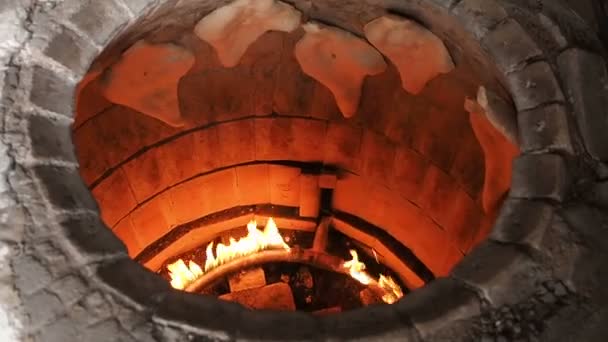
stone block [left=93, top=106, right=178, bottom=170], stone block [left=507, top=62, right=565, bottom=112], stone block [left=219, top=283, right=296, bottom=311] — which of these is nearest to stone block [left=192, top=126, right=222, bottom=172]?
stone block [left=93, top=106, right=178, bottom=170]

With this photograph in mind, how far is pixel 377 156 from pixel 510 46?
1463 mm

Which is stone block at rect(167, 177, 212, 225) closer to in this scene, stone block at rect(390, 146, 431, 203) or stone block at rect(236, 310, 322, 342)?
stone block at rect(390, 146, 431, 203)

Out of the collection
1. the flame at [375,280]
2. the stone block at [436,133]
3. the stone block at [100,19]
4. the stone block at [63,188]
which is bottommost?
the flame at [375,280]

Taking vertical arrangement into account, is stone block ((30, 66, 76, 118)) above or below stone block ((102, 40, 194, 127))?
above

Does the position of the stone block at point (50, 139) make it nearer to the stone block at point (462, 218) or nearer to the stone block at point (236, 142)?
the stone block at point (236, 142)

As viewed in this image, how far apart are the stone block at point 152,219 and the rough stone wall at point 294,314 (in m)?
1.61

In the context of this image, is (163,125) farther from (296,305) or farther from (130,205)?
(296,305)

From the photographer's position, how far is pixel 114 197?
3398 mm

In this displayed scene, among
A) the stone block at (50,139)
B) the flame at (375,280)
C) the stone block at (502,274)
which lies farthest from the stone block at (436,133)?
the stone block at (50,139)

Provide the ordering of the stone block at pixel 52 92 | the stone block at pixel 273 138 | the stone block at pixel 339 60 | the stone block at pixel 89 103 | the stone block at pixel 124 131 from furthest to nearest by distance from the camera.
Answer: the stone block at pixel 273 138 < the stone block at pixel 124 131 < the stone block at pixel 339 60 < the stone block at pixel 89 103 < the stone block at pixel 52 92

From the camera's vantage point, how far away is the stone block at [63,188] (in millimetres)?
1854

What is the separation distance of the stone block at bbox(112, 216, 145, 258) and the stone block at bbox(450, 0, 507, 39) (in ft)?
6.60

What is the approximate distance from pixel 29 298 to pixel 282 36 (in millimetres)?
1828

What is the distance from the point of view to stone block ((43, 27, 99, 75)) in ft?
6.77
